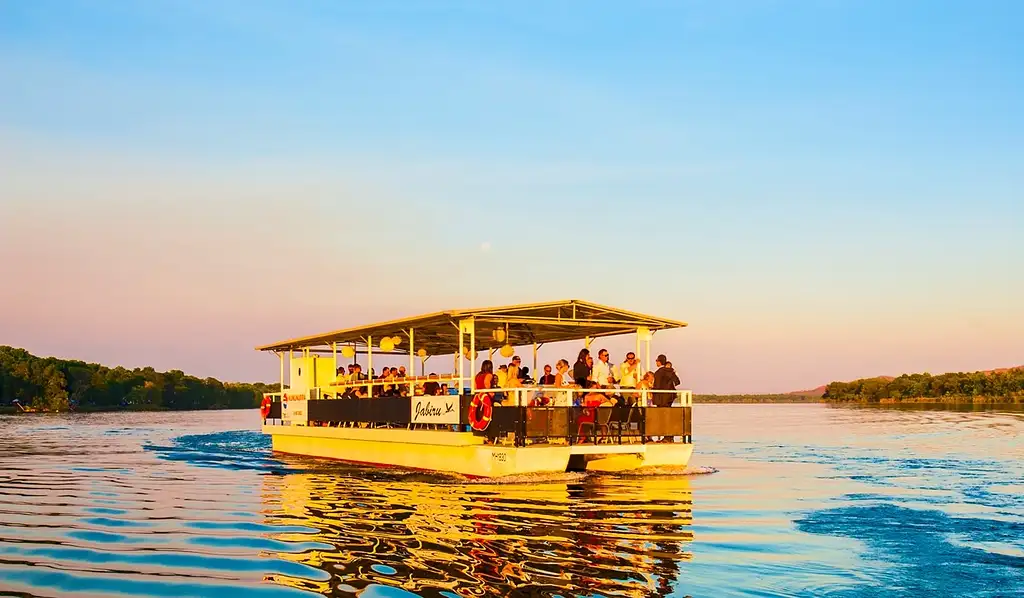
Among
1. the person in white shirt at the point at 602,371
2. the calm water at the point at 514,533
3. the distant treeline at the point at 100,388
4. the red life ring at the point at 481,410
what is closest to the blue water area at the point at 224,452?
the calm water at the point at 514,533

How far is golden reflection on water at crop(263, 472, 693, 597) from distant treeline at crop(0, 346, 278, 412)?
357ft

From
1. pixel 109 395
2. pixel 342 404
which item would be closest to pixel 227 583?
pixel 342 404

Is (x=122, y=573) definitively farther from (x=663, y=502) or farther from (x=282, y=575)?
(x=663, y=502)

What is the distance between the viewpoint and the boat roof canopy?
2196cm

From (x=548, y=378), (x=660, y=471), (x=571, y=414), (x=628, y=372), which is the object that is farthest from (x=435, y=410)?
(x=660, y=471)

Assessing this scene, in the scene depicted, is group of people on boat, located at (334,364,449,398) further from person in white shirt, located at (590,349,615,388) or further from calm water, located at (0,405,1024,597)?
person in white shirt, located at (590,349,615,388)

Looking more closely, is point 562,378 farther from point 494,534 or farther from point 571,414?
point 494,534

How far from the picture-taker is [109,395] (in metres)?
136

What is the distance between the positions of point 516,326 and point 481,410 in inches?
196

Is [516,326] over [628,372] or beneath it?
over

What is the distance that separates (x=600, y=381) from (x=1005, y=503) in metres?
8.33

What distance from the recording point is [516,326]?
25656 mm

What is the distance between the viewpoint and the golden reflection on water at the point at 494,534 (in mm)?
9930

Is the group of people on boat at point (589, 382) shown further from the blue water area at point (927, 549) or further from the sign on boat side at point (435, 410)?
the blue water area at point (927, 549)
